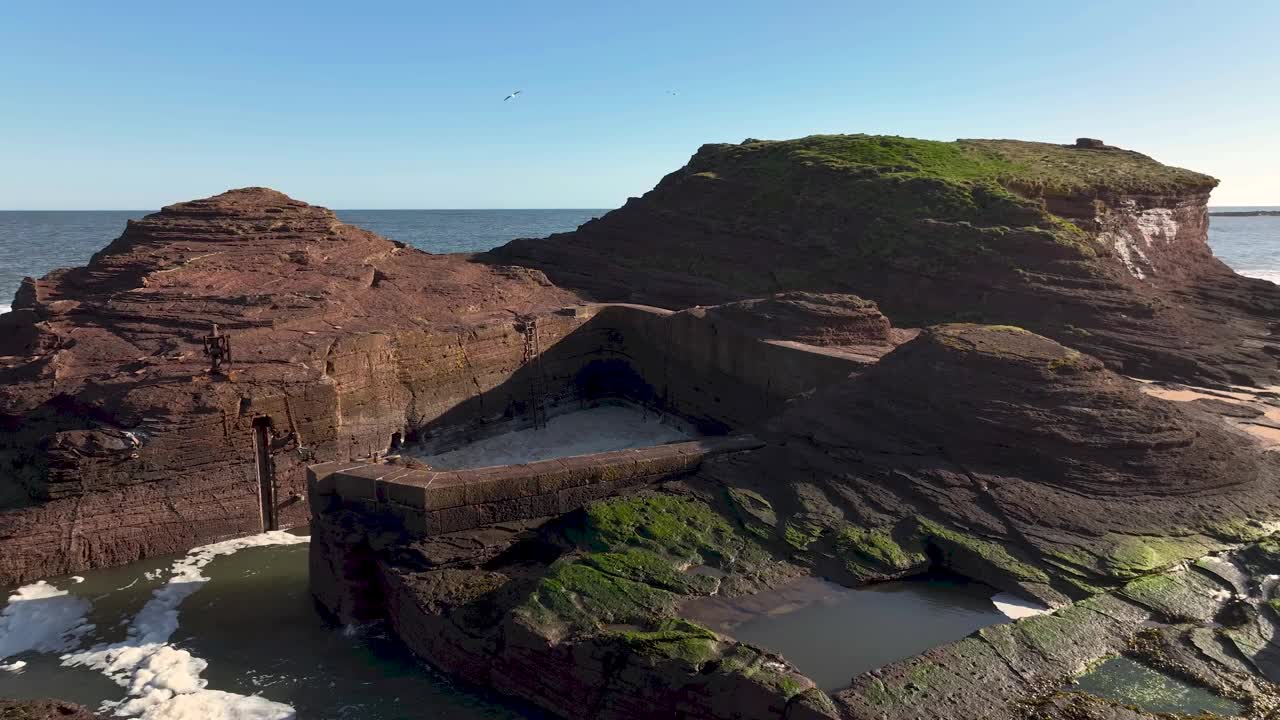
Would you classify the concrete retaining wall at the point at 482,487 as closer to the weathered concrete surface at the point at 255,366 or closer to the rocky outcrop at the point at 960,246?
the weathered concrete surface at the point at 255,366

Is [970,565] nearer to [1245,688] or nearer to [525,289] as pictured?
[1245,688]

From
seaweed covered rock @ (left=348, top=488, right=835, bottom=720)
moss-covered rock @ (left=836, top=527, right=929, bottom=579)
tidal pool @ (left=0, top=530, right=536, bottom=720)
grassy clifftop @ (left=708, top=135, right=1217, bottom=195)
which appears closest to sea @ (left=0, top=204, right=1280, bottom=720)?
tidal pool @ (left=0, top=530, right=536, bottom=720)

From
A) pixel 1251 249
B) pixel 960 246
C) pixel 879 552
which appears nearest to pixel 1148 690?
pixel 879 552

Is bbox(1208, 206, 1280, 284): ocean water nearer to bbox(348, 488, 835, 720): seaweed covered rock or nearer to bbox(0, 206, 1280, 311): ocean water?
Answer: bbox(0, 206, 1280, 311): ocean water

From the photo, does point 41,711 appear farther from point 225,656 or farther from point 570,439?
point 570,439

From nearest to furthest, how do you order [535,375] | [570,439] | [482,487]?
[482,487]
[570,439]
[535,375]
